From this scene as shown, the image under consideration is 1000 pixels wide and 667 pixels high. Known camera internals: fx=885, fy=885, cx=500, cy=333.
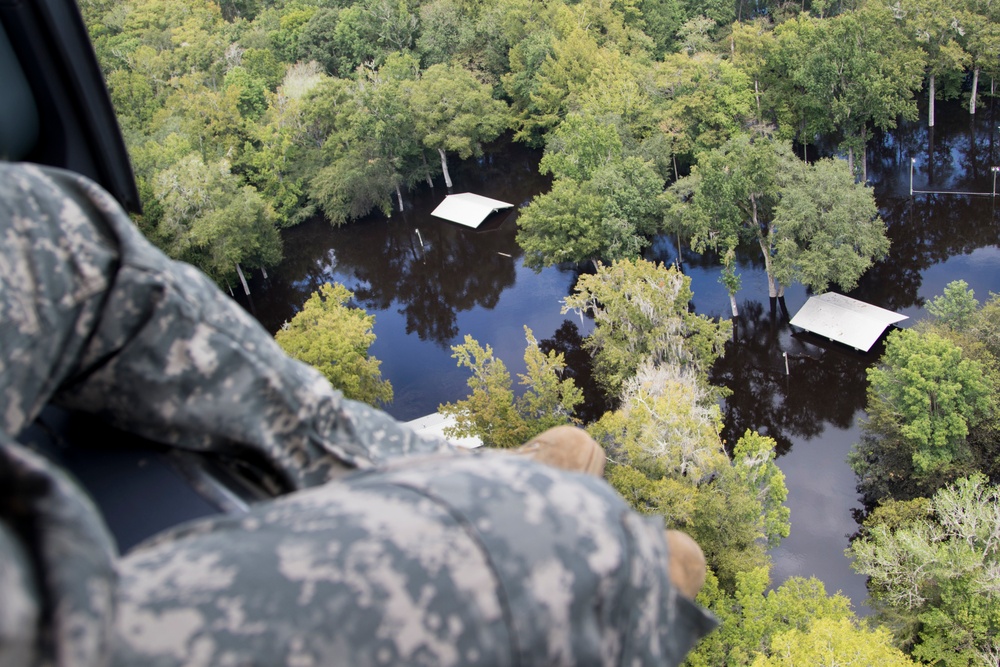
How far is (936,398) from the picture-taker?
17.2 m

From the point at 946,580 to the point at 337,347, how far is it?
39.5ft

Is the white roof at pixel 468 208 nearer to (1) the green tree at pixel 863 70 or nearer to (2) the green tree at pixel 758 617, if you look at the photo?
(1) the green tree at pixel 863 70

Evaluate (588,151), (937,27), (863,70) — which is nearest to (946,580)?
(588,151)

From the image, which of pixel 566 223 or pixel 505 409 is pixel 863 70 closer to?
pixel 566 223

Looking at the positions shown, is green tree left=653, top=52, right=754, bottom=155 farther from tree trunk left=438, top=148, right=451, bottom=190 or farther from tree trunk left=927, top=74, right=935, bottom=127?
tree trunk left=438, top=148, right=451, bottom=190

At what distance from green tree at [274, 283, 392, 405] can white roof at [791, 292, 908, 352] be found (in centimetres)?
1157

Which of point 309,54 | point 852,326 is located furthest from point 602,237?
point 309,54

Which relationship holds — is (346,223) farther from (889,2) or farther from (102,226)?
(102,226)

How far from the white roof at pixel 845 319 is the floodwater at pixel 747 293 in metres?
0.45

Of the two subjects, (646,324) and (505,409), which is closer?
(505,409)

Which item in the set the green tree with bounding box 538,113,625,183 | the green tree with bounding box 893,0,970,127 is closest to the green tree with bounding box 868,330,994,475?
the green tree with bounding box 538,113,625,183

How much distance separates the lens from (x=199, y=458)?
292 centimetres

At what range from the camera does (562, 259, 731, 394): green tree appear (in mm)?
19719

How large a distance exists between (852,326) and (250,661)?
76.3ft
